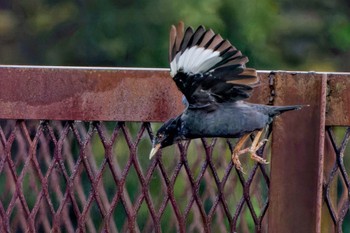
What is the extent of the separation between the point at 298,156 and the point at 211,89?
0.88 ft

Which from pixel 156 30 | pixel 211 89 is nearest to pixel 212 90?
pixel 211 89

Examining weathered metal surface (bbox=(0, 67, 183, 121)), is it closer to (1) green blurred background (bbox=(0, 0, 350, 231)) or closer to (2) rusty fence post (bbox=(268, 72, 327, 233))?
(2) rusty fence post (bbox=(268, 72, 327, 233))

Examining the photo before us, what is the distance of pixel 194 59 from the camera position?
322 centimetres

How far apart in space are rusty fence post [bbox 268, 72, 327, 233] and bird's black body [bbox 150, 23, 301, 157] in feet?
0.15

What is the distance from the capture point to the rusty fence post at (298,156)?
328 cm

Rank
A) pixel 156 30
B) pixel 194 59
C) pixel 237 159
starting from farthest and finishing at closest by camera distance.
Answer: pixel 156 30, pixel 237 159, pixel 194 59

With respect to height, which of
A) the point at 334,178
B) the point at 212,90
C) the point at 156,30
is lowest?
the point at 334,178

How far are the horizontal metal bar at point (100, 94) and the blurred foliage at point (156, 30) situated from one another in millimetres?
9205

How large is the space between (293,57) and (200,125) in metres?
12.4

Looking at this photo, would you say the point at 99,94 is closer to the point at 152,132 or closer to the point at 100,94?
the point at 100,94

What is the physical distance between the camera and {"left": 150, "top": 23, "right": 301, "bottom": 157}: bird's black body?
3.21 metres

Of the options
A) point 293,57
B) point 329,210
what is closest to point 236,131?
point 329,210

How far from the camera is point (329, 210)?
10.9 feet

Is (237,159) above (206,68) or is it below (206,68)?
below
